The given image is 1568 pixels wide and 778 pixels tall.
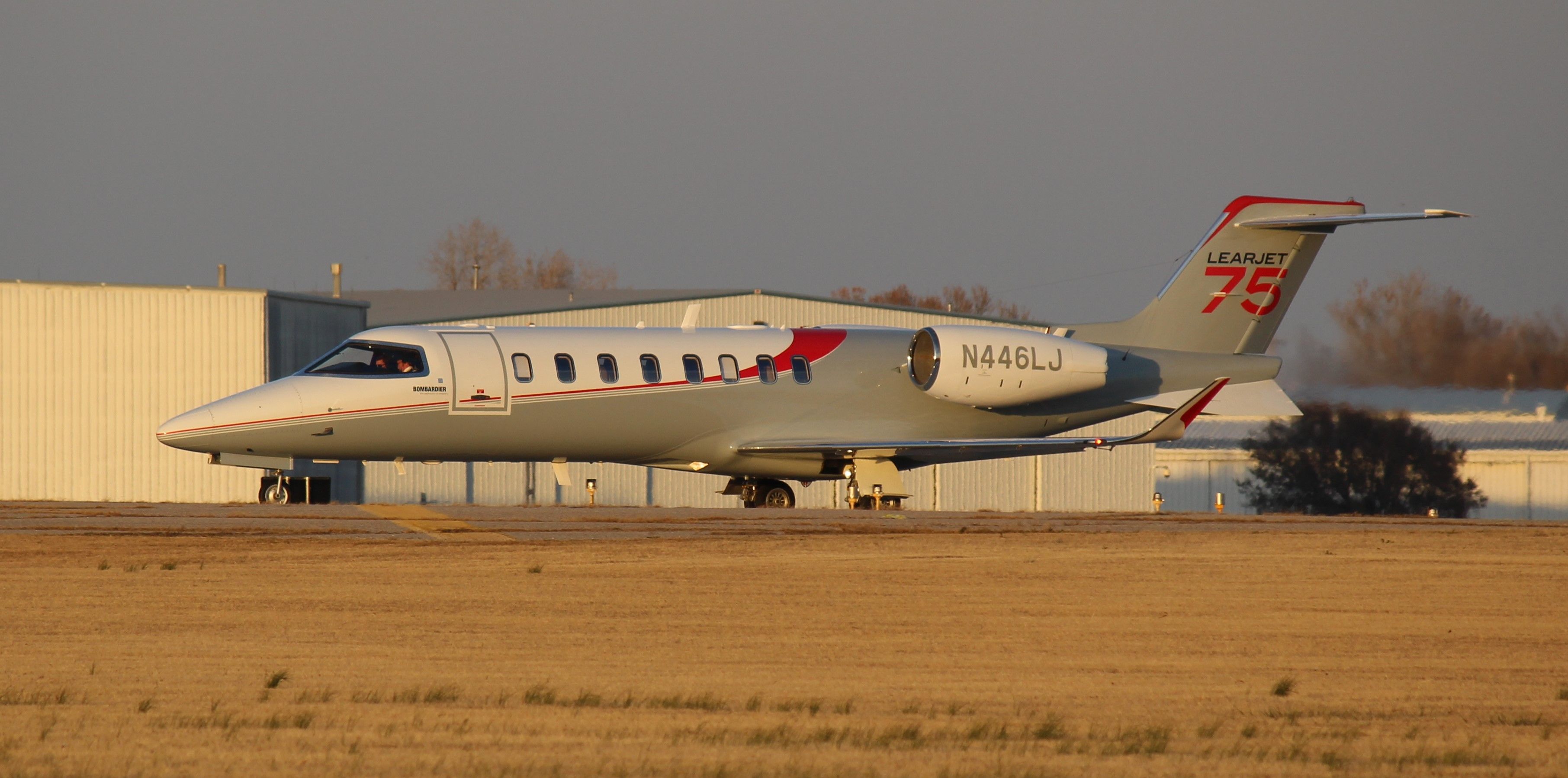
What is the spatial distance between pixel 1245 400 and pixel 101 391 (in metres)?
23.4

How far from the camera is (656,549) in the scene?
18.6m

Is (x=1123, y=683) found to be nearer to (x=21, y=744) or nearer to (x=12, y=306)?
(x=21, y=744)

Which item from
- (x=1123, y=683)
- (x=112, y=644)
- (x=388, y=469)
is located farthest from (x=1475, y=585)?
(x=388, y=469)

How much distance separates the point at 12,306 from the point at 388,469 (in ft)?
31.9

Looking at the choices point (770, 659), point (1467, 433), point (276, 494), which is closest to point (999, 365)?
point (276, 494)

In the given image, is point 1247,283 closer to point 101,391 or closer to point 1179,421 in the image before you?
point 1179,421

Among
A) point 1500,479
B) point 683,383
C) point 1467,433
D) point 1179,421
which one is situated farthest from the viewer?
point 1500,479

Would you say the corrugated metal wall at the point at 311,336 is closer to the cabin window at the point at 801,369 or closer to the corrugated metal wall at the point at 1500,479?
the cabin window at the point at 801,369

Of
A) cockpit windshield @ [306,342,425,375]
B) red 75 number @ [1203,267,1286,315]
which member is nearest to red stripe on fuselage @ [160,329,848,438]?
cockpit windshield @ [306,342,425,375]

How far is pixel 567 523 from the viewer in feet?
72.8

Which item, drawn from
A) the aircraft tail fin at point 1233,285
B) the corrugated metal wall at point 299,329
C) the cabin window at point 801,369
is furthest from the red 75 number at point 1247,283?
the corrugated metal wall at point 299,329

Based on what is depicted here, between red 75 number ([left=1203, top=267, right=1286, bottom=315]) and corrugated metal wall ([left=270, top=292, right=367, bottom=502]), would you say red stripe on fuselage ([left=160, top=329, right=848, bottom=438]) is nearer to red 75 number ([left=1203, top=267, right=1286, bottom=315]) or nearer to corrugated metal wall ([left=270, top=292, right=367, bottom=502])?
red 75 number ([left=1203, top=267, right=1286, bottom=315])

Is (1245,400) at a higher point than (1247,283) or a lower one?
lower

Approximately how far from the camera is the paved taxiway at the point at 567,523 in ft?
66.1
